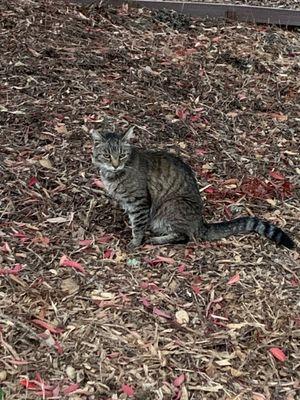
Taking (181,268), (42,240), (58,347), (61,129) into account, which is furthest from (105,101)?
(58,347)

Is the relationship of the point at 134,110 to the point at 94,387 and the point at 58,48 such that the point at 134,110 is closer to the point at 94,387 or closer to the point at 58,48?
the point at 58,48

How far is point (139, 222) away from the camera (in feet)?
17.3

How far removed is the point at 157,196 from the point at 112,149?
512 millimetres

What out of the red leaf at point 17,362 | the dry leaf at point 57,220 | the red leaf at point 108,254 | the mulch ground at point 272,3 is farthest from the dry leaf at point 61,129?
the mulch ground at point 272,3

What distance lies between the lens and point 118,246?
5.06m

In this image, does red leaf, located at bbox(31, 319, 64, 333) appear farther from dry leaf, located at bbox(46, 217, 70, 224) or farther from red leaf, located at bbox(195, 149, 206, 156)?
red leaf, located at bbox(195, 149, 206, 156)

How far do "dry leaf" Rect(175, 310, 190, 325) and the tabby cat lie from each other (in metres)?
0.85

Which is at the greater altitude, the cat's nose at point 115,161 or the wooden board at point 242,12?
the wooden board at point 242,12

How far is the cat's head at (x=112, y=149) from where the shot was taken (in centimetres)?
526

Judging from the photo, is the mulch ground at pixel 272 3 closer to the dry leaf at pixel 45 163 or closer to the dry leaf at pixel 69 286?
→ the dry leaf at pixel 45 163

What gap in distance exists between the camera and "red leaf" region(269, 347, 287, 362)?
4.19m

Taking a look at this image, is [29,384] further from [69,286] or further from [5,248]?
[5,248]

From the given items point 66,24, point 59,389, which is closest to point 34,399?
point 59,389

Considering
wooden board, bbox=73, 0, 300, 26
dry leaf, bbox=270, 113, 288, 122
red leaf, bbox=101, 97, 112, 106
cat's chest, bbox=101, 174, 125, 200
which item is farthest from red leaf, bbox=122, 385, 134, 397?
wooden board, bbox=73, 0, 300, 26
